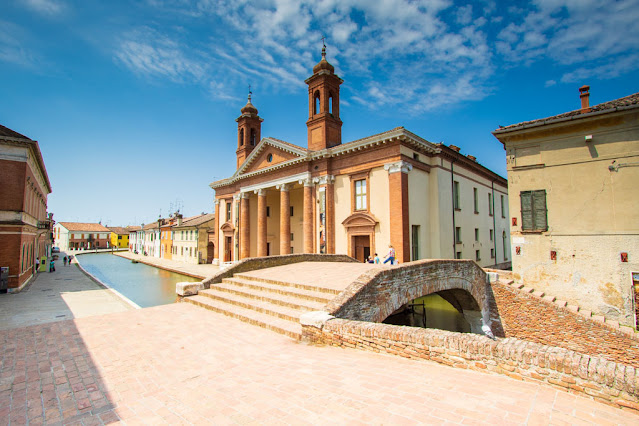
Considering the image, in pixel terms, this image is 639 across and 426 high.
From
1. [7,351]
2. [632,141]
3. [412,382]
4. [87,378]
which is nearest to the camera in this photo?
[412,382]

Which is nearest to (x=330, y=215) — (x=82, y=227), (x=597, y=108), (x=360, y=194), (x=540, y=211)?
(x=360, y=194)

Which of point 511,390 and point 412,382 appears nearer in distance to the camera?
point 511,390

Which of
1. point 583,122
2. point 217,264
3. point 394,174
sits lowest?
point 217,264

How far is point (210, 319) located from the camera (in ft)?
27.2

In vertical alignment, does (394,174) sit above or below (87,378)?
above

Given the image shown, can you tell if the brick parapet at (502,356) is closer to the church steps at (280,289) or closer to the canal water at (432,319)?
the church steps at (280,289)

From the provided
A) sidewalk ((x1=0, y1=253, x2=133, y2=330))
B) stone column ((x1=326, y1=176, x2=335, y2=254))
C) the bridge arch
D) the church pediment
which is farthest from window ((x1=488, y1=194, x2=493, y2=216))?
sidewalk ((x1=0, y1=253, x2=133, y2=330))

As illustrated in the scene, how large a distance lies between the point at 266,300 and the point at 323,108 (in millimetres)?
16459

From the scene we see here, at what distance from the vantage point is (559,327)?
45.1ft

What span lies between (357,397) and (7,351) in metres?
6.83

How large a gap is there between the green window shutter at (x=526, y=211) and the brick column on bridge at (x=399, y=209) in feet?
18.4

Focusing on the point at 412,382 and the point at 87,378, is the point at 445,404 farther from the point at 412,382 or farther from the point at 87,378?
the point at 87,378

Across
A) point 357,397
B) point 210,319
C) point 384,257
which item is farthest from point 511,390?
point 384,257

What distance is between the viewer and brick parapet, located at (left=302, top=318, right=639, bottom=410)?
141 inches
